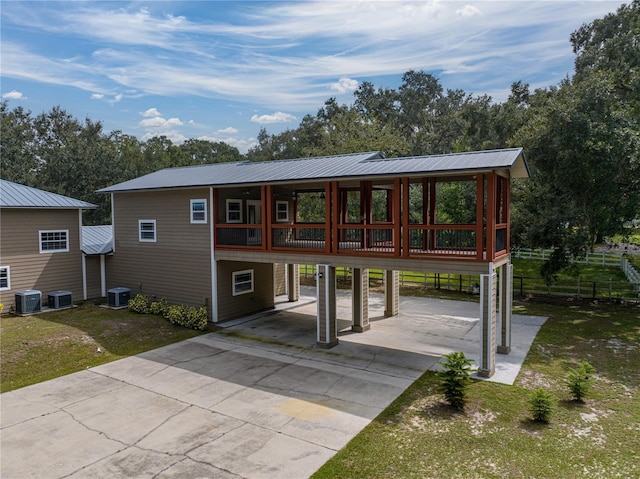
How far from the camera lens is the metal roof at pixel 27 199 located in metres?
15.9

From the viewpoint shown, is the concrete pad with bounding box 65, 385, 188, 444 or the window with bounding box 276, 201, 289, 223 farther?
the window with bounding box 276, 201, 289, 223

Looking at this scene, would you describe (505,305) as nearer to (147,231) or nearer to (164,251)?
(164,251)

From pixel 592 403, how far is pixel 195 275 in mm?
12435

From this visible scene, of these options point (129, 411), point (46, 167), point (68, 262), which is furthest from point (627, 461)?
point (46, 167)

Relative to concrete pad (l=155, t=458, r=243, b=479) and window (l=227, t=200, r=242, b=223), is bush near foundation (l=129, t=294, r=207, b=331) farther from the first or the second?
concrete pad (l=155, t=458, r=243, b=479)

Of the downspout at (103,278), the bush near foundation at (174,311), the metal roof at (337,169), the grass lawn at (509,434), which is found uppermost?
the metal roof at (337,169)

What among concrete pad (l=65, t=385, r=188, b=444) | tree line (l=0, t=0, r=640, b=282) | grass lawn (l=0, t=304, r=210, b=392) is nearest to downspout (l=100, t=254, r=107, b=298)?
grass lawn (l=0, t=304, r=210, b=392)

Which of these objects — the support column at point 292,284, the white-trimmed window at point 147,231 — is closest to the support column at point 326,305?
the support column at point 292,284

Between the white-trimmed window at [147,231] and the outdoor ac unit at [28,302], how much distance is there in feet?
13.5

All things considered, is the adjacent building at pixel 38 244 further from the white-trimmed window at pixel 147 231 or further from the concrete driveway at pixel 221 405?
the concrete driveway at pixel 221 405

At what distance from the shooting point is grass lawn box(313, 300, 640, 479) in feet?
21.2

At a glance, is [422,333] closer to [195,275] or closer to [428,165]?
[428,165]

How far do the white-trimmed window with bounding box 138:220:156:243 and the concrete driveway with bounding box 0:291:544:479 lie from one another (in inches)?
210

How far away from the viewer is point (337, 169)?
1250 centimetres
